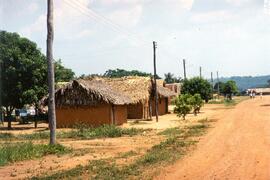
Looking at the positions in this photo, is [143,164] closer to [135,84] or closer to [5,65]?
[5,65]

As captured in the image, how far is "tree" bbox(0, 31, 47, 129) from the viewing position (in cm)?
3684

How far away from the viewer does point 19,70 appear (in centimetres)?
3700

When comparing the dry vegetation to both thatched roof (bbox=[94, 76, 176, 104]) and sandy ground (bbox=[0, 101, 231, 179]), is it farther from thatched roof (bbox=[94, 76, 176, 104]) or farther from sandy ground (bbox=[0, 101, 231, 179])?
thatched roof (bbox=[94, 76, 176, 104])

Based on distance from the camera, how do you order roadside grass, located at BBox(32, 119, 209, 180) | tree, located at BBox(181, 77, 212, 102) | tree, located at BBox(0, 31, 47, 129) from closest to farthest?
roadside grass, located at BBox(32, 119, 209, 180) → tree, located at BBox(0, 31, 47, 129) → tree, located at BBox(181, 77, 212, 102)

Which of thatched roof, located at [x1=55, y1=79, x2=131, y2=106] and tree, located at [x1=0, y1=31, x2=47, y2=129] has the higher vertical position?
tree, located at [x1=0, y1=31, x2=47, y2=129]

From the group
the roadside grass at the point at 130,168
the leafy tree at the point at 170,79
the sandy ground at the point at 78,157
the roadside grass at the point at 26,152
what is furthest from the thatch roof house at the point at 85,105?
the leafy tree at the point at 170,79

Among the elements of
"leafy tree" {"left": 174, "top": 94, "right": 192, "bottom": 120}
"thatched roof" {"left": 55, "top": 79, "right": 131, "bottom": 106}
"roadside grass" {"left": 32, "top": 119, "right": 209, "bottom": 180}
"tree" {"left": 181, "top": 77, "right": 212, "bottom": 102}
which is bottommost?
"roadside grass" {"left": 32, "top": 119, "right": 209, "bottom": 180}

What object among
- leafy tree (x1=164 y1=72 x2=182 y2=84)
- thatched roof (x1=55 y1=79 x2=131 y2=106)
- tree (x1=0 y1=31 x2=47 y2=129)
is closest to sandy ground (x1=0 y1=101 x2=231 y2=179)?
thatched roof (x1=55 y1=79 x2=131 y2=106)

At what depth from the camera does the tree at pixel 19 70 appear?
36.8 m

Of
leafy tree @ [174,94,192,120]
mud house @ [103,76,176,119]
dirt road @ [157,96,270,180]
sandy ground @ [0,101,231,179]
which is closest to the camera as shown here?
dirt road @ [157,96,270,180]

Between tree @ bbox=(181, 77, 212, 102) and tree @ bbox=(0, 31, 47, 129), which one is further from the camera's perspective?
tree @ bbox=(181, 77, 212, 102)

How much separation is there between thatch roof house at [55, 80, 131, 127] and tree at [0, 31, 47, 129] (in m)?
1.92

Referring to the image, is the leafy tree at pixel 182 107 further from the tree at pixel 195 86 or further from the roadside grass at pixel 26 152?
the tree at pixel 195 86

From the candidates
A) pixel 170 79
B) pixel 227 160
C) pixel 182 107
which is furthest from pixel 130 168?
pixel 170 79
